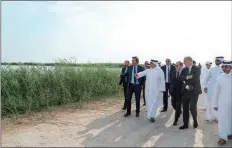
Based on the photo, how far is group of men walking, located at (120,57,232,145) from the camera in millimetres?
8477

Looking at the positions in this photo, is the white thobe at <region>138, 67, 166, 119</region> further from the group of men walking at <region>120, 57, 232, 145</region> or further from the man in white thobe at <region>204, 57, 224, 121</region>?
the man in white thobe at <region>204, 57, 224, 121</region>

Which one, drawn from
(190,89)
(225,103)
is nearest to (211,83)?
(190,89)

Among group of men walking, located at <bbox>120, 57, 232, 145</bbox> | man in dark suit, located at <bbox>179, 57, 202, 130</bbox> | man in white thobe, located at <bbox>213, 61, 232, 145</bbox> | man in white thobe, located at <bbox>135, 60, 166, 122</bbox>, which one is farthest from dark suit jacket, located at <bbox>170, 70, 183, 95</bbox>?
man in white thobe, located at <bbox>213, 61, 232, 145</bbox>

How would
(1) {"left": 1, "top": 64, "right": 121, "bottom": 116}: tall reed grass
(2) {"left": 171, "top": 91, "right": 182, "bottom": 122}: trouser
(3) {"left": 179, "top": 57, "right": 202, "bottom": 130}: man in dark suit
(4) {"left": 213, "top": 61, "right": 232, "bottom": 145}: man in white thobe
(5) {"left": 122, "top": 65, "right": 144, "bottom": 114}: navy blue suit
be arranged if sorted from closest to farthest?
(4) {"left": 213, "top": 61, "right": 232, "bottom": 145}: man in white thobe < (3) {"left": 179, "top": 57, "right": 202, "bottom": 130}: man in dark suit < (2) {"left": 171, "top": 91, "right": 182, "bottom": 122}: trouser < (5) {"left": 122, "top": 65, "right": 144, "bottom": 114}: navy blue suit < (1) {"left": 1, "top": 64, "right": 121, "bottom": 116}: tall reed grass

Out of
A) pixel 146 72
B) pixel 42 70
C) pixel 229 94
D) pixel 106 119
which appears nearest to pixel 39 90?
pixel 42 70

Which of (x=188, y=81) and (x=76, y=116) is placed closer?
(x=188, y=81)

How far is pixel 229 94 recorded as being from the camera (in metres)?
8.45

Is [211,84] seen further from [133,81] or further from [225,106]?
[225,106]

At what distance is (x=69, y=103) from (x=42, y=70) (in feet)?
6.11

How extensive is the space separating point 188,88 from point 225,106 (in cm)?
153

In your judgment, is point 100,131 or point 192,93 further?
point 100,131

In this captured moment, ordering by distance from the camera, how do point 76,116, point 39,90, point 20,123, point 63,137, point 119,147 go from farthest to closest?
1. point 39,90
2. point 76,116
3. point 20,123
4. point 63,137
5. point 119,147

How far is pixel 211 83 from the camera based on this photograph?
11.5m

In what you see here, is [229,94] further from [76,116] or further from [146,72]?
[76,116]
